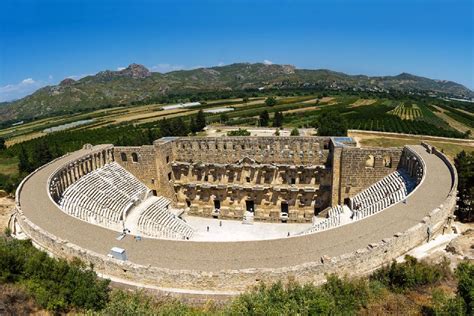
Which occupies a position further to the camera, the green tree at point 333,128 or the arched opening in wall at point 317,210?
the green tree at point 333,128

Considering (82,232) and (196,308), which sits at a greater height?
(82,232)

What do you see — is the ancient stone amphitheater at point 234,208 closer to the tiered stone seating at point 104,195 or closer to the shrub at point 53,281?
the tiered stone seating at point 104,195

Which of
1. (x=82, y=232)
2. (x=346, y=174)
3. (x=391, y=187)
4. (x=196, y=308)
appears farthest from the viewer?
(x=346, y=174)

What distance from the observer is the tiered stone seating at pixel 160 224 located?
92.4 ft

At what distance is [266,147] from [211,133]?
893 inches

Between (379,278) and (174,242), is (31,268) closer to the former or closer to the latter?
(174,242)

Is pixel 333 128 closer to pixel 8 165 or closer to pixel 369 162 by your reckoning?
pixel 369 162

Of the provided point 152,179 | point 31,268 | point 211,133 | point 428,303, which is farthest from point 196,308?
point 211,133

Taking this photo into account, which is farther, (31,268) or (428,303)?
(31,268)

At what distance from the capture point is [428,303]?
13.7 meters

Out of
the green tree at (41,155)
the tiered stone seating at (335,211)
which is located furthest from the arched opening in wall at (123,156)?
the tiered stone seating at (335,211)

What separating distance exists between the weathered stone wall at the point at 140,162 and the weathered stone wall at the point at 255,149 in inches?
124

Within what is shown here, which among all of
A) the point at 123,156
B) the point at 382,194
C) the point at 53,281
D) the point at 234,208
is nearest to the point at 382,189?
the point at 382,194

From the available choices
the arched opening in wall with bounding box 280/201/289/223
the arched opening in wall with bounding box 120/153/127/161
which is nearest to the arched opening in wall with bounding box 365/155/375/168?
the arched opening in wall with bounding box 280/201/289/223
